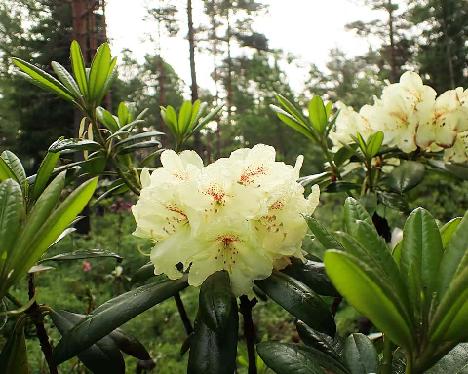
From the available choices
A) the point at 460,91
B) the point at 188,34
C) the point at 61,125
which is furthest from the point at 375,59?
the point at 460,91

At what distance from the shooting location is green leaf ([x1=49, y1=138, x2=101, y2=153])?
906mm

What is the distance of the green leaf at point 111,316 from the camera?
69 centimetres

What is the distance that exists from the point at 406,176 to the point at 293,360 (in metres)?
0.74

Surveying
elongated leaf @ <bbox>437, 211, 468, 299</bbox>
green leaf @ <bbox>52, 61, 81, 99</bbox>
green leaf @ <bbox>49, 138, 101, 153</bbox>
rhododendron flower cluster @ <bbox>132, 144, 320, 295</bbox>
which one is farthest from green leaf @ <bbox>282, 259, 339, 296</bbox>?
green leaf @ <bbox>52, 61, 81, 99</bbox>

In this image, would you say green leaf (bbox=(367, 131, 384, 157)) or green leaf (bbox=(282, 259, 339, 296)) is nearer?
green leaf (bbox=(282, 259, 339, 296))

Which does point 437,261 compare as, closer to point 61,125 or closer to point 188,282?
point 188,282

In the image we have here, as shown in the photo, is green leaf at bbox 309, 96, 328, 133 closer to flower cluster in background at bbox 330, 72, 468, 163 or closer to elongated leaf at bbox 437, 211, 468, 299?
flower cluster in background at bbox 330, 72, 468, 163

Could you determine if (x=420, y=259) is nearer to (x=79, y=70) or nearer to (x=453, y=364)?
(x=453, y=364)

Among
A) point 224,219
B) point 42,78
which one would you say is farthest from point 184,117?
point 224,219

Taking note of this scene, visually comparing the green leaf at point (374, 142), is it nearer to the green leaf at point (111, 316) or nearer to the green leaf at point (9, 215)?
the green leaf at point (111, 316)

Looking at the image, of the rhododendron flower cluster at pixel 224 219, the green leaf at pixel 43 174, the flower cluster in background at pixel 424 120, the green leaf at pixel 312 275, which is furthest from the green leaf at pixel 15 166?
the flower cluster in background at pixel 424 120

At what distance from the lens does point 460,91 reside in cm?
133

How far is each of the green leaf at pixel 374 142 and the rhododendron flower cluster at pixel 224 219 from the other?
0.49 m

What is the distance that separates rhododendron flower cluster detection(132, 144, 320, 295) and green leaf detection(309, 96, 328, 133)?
0.52 m
